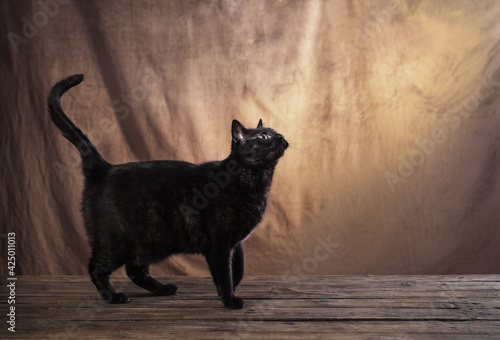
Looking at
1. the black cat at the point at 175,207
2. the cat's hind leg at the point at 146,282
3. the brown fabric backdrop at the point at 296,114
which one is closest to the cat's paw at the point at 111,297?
the black cat at the point at 175,207

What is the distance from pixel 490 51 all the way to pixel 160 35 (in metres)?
2.27

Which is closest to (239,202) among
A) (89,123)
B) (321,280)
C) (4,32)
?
(321,280)

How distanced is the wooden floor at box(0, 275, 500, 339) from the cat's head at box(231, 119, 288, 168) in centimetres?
63

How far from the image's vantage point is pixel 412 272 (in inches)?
128

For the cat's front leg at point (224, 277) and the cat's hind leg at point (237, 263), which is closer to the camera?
the cat's front leg at point (224, 277)

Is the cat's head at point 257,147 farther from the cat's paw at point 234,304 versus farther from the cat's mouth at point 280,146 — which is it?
the cat's paw at point 234,304

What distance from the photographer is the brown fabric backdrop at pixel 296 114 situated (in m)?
3.13

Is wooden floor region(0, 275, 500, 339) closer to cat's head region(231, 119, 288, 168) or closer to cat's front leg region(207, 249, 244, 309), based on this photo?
cat's front leg region(207, 249, 244, 309)

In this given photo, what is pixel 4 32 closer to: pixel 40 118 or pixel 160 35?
pixel 40 118

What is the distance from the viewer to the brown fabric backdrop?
123 inches

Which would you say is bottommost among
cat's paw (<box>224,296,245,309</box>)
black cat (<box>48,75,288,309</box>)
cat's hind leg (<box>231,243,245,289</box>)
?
cat's paw (<box>224,296,245,309</box>)

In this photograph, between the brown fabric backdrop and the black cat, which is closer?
the black cat

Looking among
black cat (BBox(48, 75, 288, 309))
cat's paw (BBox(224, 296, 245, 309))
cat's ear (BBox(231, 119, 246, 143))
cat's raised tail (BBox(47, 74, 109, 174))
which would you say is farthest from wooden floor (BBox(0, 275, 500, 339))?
cat's ear (BBox(231, 119, 246, 143))

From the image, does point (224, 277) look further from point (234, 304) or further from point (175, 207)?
point (175, 207)
